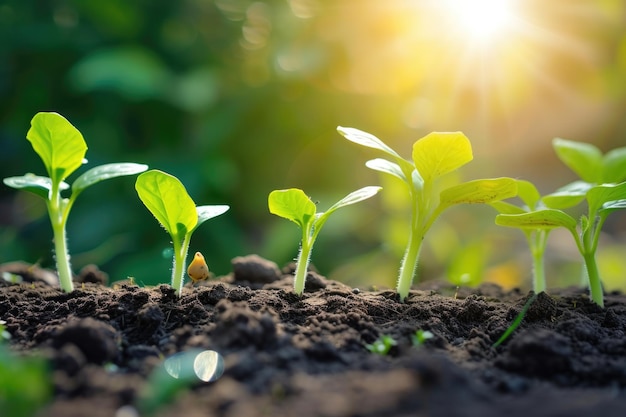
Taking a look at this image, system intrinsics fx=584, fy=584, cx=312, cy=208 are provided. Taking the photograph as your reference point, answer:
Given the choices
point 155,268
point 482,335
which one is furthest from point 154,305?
point 155,268

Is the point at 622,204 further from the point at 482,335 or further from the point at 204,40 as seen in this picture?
the point at 204,40

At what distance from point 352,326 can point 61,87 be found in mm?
3697

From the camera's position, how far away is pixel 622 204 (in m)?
1.38

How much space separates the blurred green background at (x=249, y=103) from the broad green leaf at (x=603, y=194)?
6.37ft

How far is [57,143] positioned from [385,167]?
0.78 meters

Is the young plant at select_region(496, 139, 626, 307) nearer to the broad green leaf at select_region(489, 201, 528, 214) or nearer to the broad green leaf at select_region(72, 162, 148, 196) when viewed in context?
the broad green leaf at select_region(489, 201, 528, 214)

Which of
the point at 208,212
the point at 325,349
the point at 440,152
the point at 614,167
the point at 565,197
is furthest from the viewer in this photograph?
the point at 614,167

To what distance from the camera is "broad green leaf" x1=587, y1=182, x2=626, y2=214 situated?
4.39 feet

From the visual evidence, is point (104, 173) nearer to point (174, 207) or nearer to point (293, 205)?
point (174, 207)

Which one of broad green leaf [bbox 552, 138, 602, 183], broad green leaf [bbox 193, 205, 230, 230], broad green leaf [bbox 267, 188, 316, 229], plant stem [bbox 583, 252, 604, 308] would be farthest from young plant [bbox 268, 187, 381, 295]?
broad green leaf [bbox 552, 138, 602, 183]

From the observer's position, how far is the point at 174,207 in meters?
1.35

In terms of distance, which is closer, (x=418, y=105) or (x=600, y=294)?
(x=600, y=294)

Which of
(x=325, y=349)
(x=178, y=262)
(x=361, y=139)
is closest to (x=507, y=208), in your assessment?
(x=361, y=139)

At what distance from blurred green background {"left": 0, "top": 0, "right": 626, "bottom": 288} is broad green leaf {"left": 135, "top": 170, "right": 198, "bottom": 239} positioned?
1.94m
